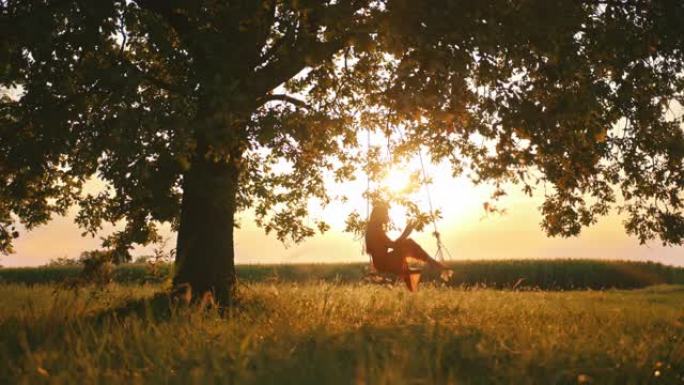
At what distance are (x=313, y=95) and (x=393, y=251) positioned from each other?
9.60 metres

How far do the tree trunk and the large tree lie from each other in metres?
0.04

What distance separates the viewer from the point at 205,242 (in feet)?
48.2

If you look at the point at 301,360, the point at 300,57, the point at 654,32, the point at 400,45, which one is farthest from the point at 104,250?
the point at 654,32

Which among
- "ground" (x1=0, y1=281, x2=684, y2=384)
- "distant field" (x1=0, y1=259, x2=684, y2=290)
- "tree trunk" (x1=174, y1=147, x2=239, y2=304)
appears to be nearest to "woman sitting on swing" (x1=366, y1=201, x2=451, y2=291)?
"ground" (x1=0, y1=281, x2=684, y2=384)

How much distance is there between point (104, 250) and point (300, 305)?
4.79 meters

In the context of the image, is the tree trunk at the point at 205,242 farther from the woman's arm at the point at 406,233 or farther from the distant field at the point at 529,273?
the distant field at the point at 529,273

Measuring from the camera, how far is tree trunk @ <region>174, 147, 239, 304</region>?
48.0 feet

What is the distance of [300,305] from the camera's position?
40.3ft

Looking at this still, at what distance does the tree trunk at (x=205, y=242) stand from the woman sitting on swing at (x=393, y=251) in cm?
617

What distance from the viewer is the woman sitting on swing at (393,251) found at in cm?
873

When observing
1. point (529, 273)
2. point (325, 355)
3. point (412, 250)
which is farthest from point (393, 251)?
point (529, 273)

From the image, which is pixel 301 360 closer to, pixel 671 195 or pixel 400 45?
pixel 400 45

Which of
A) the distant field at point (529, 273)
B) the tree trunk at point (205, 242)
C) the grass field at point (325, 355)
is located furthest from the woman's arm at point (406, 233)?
the distant field at point (529, 273)

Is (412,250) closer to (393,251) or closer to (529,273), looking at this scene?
(393,251)
